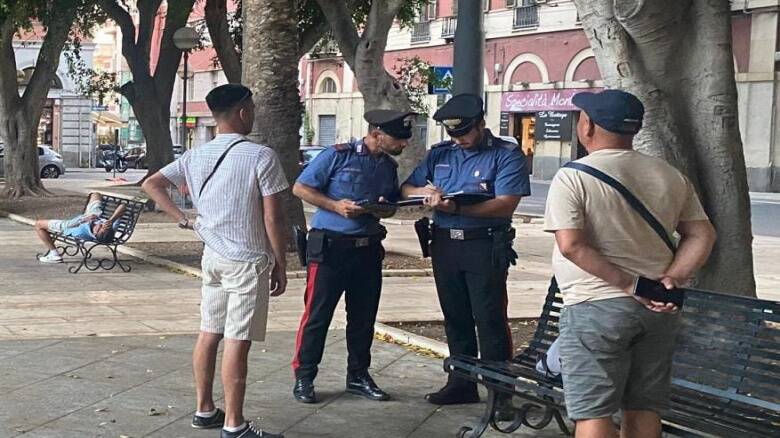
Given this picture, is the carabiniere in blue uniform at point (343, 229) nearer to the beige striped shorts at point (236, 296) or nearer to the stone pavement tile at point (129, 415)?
the stone pavement tile at point (129, 415)

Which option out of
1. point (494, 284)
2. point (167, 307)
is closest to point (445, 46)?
point (167, 307)

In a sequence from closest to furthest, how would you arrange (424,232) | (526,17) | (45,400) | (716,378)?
(716,378)
(45,400)
(424,232)
(526,17)

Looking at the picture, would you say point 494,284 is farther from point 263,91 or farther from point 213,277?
point 263,91

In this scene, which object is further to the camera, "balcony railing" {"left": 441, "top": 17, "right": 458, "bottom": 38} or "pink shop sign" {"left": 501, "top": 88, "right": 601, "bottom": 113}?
"balcony railing" {"left": 441, "top": 17, "right": 458, "bottom": 38}

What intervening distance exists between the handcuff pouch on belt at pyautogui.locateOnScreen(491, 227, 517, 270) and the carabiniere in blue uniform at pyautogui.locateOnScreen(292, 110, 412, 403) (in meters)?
0.77

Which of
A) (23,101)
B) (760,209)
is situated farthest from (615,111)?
(760,209)

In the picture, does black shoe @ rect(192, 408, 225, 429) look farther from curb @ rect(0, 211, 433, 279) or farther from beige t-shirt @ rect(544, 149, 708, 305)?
curb @ rect(0, 211, 433, 279)

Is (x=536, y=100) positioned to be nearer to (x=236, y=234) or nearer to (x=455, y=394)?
(x=455, y=394)

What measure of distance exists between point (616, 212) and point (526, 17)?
141ft

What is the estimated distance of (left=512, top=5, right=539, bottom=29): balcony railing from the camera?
4606 cm

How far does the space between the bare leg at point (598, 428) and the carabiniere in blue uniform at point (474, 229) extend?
203cm

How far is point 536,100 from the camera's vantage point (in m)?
46.1

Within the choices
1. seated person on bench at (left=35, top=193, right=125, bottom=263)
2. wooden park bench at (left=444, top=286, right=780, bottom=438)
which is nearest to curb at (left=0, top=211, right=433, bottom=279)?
seated person on bench at (left=35, top=193, right=125, bottom=263)

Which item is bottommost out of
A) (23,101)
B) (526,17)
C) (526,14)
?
(23,101)
